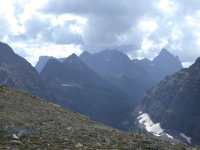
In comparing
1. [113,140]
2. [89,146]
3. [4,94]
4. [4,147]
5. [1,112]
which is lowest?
[4,147]

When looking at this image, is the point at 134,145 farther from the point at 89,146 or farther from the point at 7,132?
the point at 7,132

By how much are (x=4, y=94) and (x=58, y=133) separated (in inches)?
1009

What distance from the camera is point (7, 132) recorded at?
22547 millimetres

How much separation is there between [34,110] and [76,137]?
1804 cm

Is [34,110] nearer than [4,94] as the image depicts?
Yes

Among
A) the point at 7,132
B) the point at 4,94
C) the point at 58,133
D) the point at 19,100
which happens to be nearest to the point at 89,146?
the point at 58,133

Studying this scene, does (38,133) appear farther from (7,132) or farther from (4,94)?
(4,94)

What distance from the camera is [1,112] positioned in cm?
3338

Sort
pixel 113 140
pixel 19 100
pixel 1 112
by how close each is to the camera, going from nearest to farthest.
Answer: pixel 113 140 < pixel 1 112 < pixel 19 100

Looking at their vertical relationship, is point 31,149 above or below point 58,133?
below

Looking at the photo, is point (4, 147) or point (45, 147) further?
point (45, 147)

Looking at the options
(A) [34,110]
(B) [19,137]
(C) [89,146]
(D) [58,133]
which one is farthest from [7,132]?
(A) [34,110]

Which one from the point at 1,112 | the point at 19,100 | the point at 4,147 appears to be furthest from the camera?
the point at 19,100

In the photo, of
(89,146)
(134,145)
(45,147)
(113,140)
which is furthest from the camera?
(113,140)
